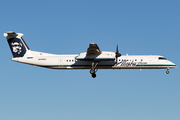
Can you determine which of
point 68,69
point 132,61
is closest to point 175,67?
point 132,61

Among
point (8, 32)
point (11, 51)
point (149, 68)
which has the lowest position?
point (149, 68)

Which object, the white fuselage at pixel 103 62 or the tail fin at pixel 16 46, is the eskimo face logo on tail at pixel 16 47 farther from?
the white fuselage at pixel 103 62

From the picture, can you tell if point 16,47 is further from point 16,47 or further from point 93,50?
point 93,50

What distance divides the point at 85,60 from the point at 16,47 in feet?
28.8

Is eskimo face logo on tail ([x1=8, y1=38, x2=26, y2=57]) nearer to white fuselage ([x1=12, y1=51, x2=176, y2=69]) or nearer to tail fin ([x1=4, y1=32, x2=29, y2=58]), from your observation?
tail fin ([x1=4, y1=32, x2=29, y2=58])

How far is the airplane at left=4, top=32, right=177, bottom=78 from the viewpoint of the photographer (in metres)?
31.8

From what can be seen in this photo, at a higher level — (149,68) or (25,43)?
(25,43)

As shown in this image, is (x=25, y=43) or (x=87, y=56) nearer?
(x=87, y=56)

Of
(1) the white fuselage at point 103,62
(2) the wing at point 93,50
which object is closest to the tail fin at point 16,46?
(1) the white fuselage at point 103,62

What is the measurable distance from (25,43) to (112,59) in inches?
442

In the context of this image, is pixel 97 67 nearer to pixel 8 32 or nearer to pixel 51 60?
pixel 51 60

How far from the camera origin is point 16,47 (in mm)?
33812

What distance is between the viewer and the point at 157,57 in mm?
33000

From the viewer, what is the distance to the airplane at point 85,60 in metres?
31.8
